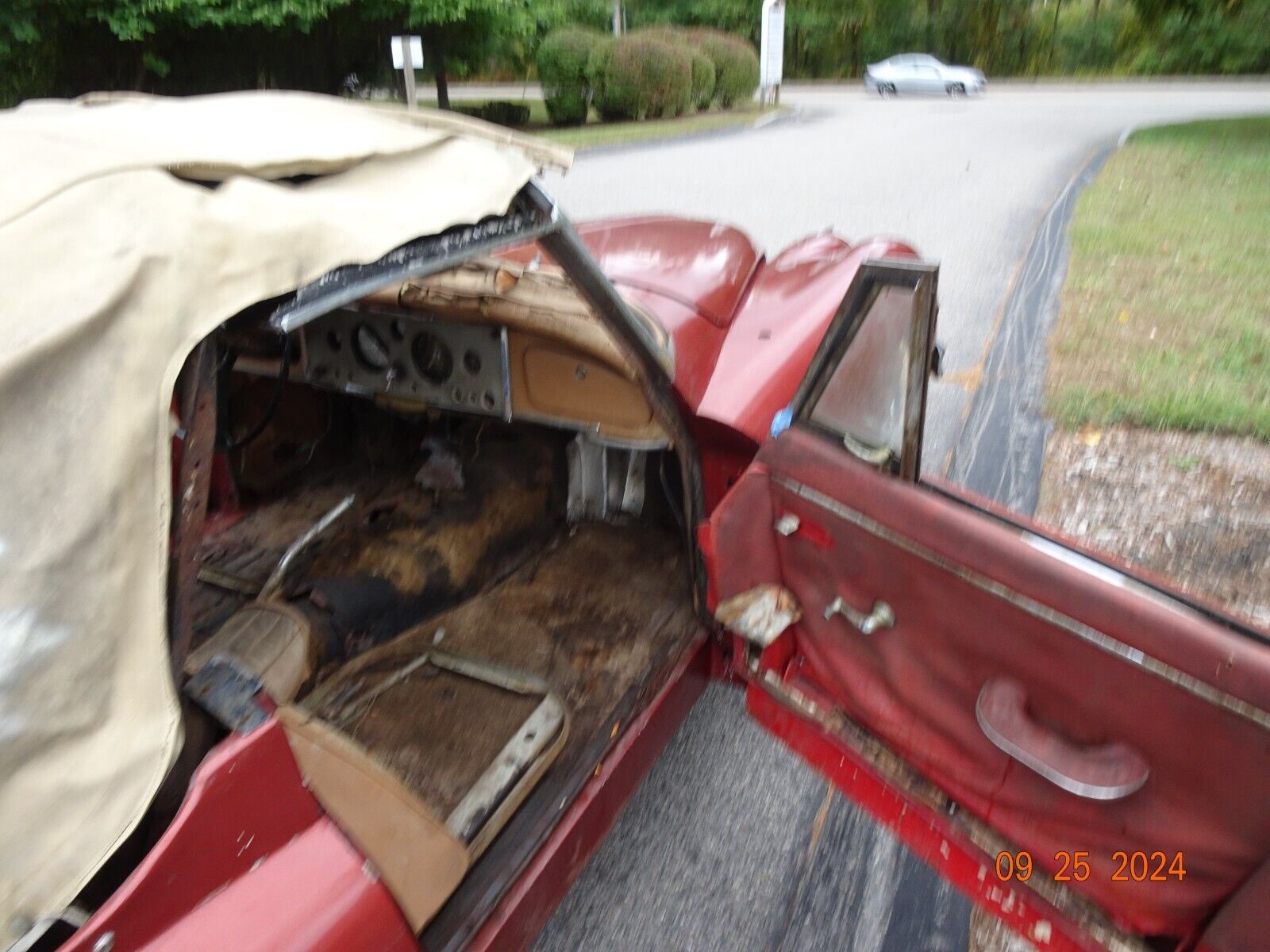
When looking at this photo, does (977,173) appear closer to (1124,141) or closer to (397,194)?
(1124,141)

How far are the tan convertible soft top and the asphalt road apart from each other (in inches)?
57.2

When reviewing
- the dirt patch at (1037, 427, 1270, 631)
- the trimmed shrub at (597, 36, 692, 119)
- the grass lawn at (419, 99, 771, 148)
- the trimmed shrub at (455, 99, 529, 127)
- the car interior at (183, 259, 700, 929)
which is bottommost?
the dirt patch at (1037, 427, 1270, 631)

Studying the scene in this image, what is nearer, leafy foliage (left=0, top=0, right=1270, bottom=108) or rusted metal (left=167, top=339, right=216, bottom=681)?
rusted metal (left=167, top=339, right=216, bottom=681)

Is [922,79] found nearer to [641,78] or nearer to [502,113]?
[641,78]

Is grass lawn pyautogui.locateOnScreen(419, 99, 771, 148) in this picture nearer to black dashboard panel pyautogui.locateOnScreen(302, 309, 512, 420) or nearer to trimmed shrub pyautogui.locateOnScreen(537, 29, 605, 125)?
trimmed shrub pyautogui.locateOnScreen(537, 29, 605, 125)

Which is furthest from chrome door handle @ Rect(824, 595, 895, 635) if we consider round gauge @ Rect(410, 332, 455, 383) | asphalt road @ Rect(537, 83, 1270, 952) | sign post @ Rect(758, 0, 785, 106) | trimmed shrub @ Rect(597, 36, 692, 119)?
sign post @ Rect(758, 0, 785, 106)

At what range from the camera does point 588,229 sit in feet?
10.5

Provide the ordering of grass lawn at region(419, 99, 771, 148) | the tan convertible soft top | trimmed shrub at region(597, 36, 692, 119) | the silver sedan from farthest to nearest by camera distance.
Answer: the silver sedan < trimmed shrub at region(597, 36, 692, 119) < grass lawn at region(419, 99, 771, 148) < the tan convertible soft top

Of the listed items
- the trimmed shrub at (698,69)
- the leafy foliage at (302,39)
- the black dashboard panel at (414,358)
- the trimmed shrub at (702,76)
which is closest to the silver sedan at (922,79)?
the leafy foliage at (302,39)

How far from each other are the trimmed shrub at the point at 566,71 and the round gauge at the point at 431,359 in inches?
680

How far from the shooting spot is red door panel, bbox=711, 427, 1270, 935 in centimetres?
118

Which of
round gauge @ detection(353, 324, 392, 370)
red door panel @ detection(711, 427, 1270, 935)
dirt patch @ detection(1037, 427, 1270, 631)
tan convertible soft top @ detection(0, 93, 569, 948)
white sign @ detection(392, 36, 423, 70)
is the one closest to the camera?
tan convertible soft top @ detection(0, 93, 569, 948)

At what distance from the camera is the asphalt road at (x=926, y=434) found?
2115mm

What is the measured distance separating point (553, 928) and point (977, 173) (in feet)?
36.2
